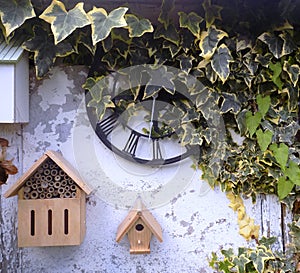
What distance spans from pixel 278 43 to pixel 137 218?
822mm

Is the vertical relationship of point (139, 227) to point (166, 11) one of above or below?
below

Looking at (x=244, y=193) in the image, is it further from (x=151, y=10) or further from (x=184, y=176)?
(x=151, y=10)

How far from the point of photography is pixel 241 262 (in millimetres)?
1365

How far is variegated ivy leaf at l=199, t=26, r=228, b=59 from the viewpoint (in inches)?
51.2

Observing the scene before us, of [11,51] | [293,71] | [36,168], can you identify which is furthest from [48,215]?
[293,71]

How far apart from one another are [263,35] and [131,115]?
58 cm

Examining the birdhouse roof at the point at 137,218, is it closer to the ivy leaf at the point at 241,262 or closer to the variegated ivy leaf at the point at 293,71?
the ivy leaf at the point at 241,262

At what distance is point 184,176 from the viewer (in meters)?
1.46

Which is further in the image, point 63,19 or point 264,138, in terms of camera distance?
point 264,138

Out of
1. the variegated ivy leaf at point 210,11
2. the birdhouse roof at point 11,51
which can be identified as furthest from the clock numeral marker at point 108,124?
the variegated ivy leaf at point 210,11

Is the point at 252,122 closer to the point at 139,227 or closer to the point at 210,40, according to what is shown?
the point at 210,40

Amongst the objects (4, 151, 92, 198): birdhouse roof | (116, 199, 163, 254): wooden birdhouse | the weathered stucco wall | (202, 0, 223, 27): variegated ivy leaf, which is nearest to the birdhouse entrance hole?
(116, 199, 163, 254): wooden birdhouse

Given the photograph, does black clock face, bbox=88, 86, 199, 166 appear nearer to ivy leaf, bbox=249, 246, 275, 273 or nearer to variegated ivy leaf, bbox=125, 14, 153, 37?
variegated ivy leaf, bbox=125, 14, 153, 37

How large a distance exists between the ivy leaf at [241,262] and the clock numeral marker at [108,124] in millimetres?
684
